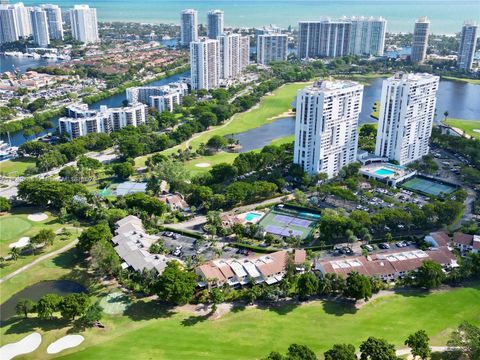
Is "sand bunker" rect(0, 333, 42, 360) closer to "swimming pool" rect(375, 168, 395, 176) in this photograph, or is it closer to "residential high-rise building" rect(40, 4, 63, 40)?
"swimming pool" rect(375, 168, 395, 176)

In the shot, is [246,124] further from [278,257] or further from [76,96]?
[278,257]

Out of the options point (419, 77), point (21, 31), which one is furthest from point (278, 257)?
point (21, 31)

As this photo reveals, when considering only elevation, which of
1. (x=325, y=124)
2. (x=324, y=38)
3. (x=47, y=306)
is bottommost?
(x=47, y=306)

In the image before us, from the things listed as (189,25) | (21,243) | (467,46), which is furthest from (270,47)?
(21,243)

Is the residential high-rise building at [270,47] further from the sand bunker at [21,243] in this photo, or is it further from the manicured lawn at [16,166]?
the sand bunker at [21,243]

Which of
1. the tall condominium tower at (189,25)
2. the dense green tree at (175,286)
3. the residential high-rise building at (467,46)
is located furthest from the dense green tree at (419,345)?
the tall condominium tower at (189,25)

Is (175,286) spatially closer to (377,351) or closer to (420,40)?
(377,351)
